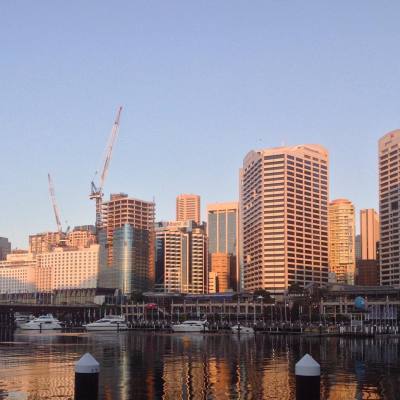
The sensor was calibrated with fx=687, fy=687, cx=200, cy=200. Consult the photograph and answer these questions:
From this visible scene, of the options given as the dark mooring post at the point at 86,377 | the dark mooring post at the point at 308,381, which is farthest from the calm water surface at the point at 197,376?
the dark mooring post at the point at 308,381

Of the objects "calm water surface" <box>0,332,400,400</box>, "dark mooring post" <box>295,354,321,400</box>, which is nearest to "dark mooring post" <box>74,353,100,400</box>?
"dark mooring post" <box>295,354,321,400</box>

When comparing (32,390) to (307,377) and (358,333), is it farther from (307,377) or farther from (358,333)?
(358,333)

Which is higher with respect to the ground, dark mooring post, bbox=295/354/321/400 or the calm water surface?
dark mooring post, bbox=295/354/321/400

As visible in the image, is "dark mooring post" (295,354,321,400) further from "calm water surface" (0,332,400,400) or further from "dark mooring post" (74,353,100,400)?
"calm water surface" (0,332,400,400)

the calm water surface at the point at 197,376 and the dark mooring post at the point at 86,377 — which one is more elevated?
the dark mooring post at the point at 86,377

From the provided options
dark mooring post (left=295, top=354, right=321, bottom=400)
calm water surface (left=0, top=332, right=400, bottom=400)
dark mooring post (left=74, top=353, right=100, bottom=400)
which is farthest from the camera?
calm water surface (left=0, top=332, right=400, bottom=400)

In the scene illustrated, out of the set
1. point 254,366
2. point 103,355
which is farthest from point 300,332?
point 254,366

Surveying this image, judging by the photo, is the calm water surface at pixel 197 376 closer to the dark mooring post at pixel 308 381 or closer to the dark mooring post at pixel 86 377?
the dark mooring post at pixel 86 377

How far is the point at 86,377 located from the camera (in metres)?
29.5

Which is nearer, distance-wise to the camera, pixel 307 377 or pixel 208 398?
pixel 307 377

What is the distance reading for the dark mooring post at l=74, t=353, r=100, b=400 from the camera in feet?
95.8

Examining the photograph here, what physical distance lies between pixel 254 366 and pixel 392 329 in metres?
131

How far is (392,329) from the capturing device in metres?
195

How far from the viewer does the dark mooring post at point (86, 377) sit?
29203 millimetres
